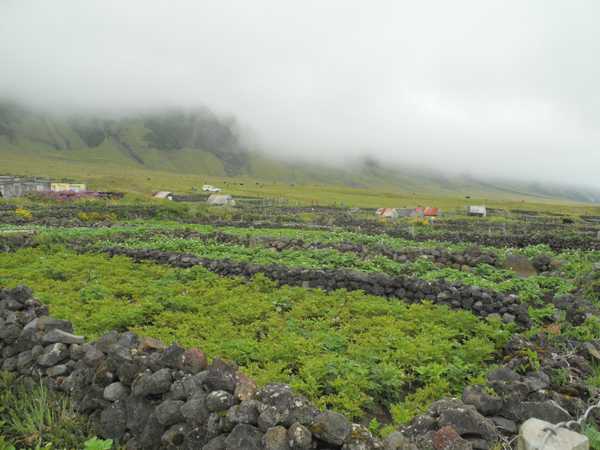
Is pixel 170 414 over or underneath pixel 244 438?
underneath

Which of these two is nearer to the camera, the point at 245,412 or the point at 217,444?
the point at 217,444

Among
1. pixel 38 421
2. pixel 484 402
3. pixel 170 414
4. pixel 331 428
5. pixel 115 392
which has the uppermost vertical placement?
pixel 331 428

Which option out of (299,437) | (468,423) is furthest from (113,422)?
(468,423)

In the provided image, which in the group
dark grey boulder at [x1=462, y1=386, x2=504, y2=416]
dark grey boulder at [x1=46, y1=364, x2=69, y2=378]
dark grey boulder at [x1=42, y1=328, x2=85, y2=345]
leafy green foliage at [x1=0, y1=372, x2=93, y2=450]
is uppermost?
dark grey boulder at [x1=462, y1=386, x2=504, y2=416]

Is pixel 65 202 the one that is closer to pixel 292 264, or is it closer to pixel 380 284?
pixel 292 264

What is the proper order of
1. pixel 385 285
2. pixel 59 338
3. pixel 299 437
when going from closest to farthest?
pixel 299 437 < pixel 59 338 < pixel 385 285

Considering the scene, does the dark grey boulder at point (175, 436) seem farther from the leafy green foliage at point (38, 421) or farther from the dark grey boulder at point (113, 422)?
the leafy green foliage at point (38, 421)

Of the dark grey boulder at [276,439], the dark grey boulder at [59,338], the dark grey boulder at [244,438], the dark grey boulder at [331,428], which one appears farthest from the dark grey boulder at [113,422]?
the dark grey boulder at [331,428]

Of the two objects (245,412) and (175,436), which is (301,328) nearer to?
(175,436)

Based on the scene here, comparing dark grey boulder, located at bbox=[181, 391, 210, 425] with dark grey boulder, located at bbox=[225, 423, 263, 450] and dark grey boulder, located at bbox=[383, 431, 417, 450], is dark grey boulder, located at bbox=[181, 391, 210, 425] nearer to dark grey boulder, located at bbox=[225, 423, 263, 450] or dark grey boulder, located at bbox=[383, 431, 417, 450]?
dark grey boulder, located at bbox=[225, 423, 263, 450]

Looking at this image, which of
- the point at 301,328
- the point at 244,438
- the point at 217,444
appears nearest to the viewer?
the point at 244,438

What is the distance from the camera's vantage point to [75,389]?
7.15 m

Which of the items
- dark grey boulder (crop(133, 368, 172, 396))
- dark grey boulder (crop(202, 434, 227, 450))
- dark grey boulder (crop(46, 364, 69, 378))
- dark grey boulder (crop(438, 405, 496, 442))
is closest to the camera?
dark grey boulder (crop(202, 434, 227, 450))

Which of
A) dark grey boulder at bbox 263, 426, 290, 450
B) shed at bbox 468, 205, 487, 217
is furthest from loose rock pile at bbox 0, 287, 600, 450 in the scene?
shed at bbox 468, 205, 487, 217
